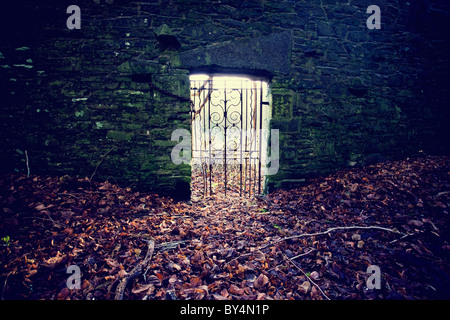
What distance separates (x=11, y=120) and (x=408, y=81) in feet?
23.5

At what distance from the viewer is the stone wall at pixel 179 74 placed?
10.6ft

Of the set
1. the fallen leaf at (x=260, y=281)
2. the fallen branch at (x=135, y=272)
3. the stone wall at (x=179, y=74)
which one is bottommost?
the fallen leaf at (x=260, y=281)

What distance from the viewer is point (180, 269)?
1917 millimetres

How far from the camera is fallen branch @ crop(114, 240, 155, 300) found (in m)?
1.62

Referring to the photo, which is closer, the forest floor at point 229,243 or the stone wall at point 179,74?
the forest floor at point 229,243

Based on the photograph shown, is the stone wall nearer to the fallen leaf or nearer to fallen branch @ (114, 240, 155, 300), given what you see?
fallen branch @ (114, 240, 155, 300)

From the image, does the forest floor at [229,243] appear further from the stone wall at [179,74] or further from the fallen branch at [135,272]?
the stone wall at [179,74]

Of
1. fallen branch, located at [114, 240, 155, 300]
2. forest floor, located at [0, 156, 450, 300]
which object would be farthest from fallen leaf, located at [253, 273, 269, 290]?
fallen branch, located at [114, 240, 155, 300]

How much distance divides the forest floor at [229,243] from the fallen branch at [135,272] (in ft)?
0.03

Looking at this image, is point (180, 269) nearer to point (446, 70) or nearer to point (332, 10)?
point (332, 10)

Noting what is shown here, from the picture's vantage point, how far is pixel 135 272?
181 centimetres

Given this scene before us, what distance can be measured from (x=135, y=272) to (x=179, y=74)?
289 cm

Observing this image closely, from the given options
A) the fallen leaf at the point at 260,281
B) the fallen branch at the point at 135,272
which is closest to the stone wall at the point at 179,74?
the fallen branch at the point at 135,272

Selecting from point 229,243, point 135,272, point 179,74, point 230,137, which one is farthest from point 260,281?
point 230,137
